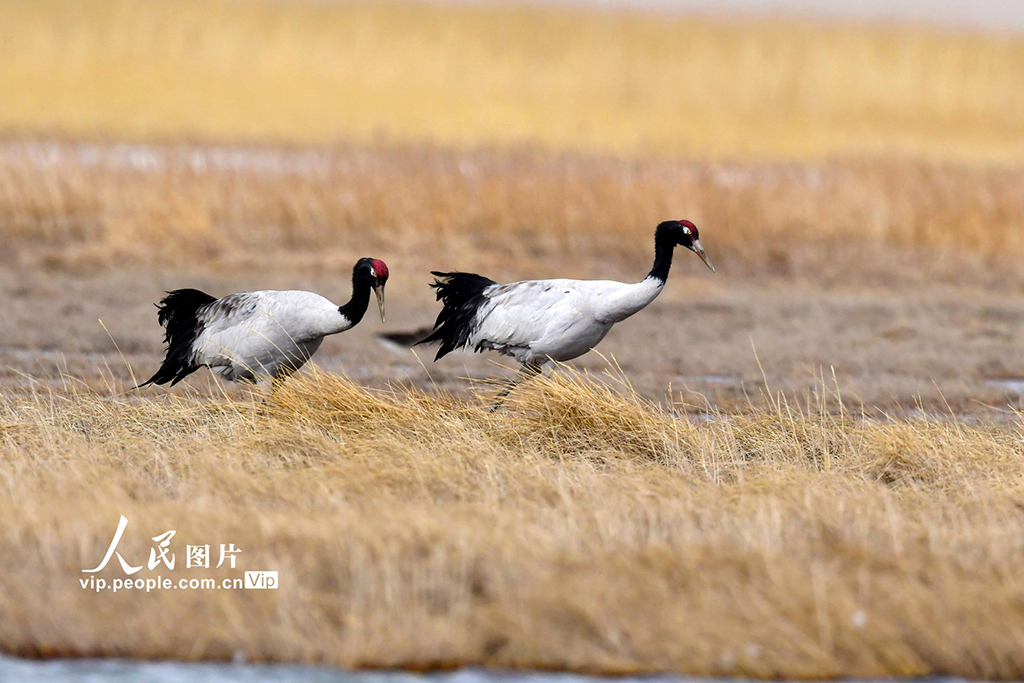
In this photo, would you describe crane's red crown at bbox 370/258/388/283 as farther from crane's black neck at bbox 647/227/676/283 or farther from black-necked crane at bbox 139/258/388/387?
crane's black neck at bbox 647/227/676/283

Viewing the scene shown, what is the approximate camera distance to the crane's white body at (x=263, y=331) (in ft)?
25.2

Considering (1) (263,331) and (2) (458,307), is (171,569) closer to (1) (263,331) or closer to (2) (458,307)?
(1) (263,331)

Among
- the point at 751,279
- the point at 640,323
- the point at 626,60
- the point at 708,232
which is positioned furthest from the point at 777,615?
the point at 626,60

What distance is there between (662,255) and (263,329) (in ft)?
7.32

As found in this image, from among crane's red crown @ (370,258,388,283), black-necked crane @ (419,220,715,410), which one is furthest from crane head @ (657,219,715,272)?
crane's red crown @ (370,258,388,283)

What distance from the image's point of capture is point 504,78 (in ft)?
143

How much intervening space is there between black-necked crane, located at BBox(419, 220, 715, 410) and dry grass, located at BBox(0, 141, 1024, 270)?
746 centimetres

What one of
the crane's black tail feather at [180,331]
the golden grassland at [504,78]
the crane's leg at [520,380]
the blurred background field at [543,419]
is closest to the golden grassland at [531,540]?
the blurred background field at [543,419]

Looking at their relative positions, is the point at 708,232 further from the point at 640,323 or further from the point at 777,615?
the point at 777,615

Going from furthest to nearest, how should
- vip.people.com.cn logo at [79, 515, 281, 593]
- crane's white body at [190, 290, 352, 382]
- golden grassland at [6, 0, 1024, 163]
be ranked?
golden grassland at [6, 0, 1024, 163] < crane's white body at [190, 290, 352, 382] < vip.people.com.cn logo at [79, 515, 281, 593]

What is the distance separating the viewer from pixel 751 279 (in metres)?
16.0

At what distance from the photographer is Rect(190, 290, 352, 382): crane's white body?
25.2ft

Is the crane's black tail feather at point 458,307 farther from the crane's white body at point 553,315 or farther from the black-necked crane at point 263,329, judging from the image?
the black-necked crane at point 263,329

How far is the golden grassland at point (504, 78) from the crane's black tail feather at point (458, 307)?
1860 cm
